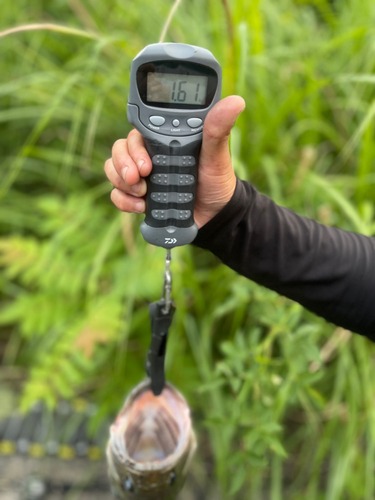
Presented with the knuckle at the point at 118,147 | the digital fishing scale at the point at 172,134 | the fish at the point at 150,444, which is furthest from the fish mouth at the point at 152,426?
the knuckle at the point at 118,147

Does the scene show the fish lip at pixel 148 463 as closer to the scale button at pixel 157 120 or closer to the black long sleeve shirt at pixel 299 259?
the black long sleeve shirt at pixel 299 259

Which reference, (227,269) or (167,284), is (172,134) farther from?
(227,269)

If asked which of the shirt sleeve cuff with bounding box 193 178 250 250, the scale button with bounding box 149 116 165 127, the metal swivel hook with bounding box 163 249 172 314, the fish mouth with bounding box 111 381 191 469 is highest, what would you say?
the scale button with bounding box 149 116 165 127

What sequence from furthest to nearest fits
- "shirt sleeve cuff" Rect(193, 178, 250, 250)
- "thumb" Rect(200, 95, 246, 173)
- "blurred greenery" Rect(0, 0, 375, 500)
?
"blurred greenery" Rect(0, 0, 375, 500), "shirt sleeve cuff" Rect(193, 178, 250, 250), "thumb" Rect(200, 95, 246, 173)

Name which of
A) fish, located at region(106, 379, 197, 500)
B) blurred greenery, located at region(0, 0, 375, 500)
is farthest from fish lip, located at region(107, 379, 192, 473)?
blurred greenery, located at region(0, 0, 375, 500)

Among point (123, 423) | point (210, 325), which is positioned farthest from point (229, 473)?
point (123, 423)

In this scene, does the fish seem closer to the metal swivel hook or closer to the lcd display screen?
the metal swivel hook

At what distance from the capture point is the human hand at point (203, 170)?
0.54 m

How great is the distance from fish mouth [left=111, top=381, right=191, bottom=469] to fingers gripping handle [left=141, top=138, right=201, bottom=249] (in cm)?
28

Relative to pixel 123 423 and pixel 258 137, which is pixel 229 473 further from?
pixel 258 137

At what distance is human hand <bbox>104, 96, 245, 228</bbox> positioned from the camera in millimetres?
542

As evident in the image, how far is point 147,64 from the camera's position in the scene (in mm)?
553

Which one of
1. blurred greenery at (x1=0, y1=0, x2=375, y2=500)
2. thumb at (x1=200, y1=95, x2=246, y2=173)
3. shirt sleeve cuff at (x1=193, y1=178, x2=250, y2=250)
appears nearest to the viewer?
thumb at (x1=200, y1=95, x2=246, y2=173)

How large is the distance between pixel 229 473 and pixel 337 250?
2.51 feet
